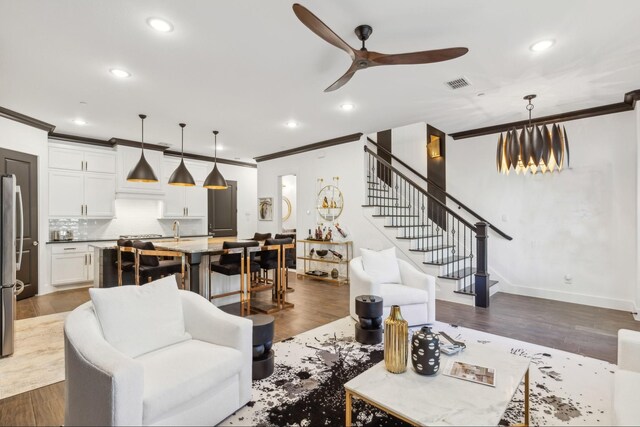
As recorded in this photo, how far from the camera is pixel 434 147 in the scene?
264 inches

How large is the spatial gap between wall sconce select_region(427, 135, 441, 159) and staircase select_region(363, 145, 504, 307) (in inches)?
33.1

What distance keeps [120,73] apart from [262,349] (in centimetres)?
328

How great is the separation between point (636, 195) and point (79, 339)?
244 inches

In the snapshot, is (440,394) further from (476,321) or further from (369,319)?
(476,321)

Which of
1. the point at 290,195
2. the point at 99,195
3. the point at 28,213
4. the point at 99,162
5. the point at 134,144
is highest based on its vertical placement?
the point at 134,144

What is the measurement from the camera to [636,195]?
429cm

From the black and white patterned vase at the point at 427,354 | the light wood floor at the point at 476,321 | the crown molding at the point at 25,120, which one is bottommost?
the light wood floor at the point at 476,321

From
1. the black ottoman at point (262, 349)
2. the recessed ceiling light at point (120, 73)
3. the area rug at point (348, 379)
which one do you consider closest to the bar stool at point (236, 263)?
the area rug at point (348, 379)

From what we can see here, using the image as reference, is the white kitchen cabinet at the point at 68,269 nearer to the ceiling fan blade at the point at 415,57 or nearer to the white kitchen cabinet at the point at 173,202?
the white kitchen cabinet at the point at 173,202

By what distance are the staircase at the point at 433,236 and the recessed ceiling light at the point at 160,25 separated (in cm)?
405

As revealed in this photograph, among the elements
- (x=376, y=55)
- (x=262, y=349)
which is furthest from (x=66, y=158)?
(x=376, y=55)

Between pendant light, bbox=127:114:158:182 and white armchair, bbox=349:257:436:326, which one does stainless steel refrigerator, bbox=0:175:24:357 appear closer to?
pendant light, bbox=127:114:158:182

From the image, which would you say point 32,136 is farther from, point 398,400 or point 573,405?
point 573,405

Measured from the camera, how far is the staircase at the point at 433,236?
15.6 feet
